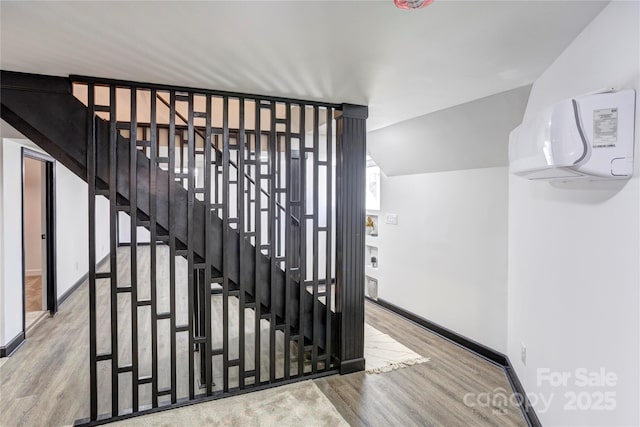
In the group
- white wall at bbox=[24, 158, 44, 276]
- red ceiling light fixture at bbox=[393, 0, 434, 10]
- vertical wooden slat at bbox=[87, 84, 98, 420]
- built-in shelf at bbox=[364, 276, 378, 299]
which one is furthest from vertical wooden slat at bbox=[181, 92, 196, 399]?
white wall at bbox=[24, 158, 44, 276]

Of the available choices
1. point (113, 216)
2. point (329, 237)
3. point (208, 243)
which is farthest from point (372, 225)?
point (113, 216)

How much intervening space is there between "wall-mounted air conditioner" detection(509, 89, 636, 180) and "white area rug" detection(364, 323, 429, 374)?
237 centimetres

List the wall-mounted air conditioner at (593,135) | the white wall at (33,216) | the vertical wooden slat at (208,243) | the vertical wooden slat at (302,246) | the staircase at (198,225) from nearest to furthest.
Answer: the wall-mounted air conditioner at (593,135) → the staircase at (198,225) → the vertical wooden slat at (208,243) → the vertical wooden slat at (302,246) → the white wall at (33,216)

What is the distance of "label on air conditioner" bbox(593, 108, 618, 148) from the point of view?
1.42 m

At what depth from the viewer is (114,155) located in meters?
2.44

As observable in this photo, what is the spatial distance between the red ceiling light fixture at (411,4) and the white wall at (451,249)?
88.4 inches

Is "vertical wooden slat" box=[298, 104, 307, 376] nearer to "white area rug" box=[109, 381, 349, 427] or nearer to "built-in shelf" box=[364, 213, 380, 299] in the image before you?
"white area rug" box=[109, 381, 349, 427]

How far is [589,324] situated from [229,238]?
2.23 metres

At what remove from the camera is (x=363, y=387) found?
118 inches

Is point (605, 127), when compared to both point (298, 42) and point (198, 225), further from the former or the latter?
point (198, 225)

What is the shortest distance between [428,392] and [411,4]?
2.67 meters

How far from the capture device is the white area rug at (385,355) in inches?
131

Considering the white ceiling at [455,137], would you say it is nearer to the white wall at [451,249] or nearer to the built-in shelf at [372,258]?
the white wall at [451,249]

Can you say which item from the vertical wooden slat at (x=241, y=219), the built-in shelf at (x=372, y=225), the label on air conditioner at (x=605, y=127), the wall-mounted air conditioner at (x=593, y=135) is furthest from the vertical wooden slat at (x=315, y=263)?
the built-in shelf at (x=372, y=225)
